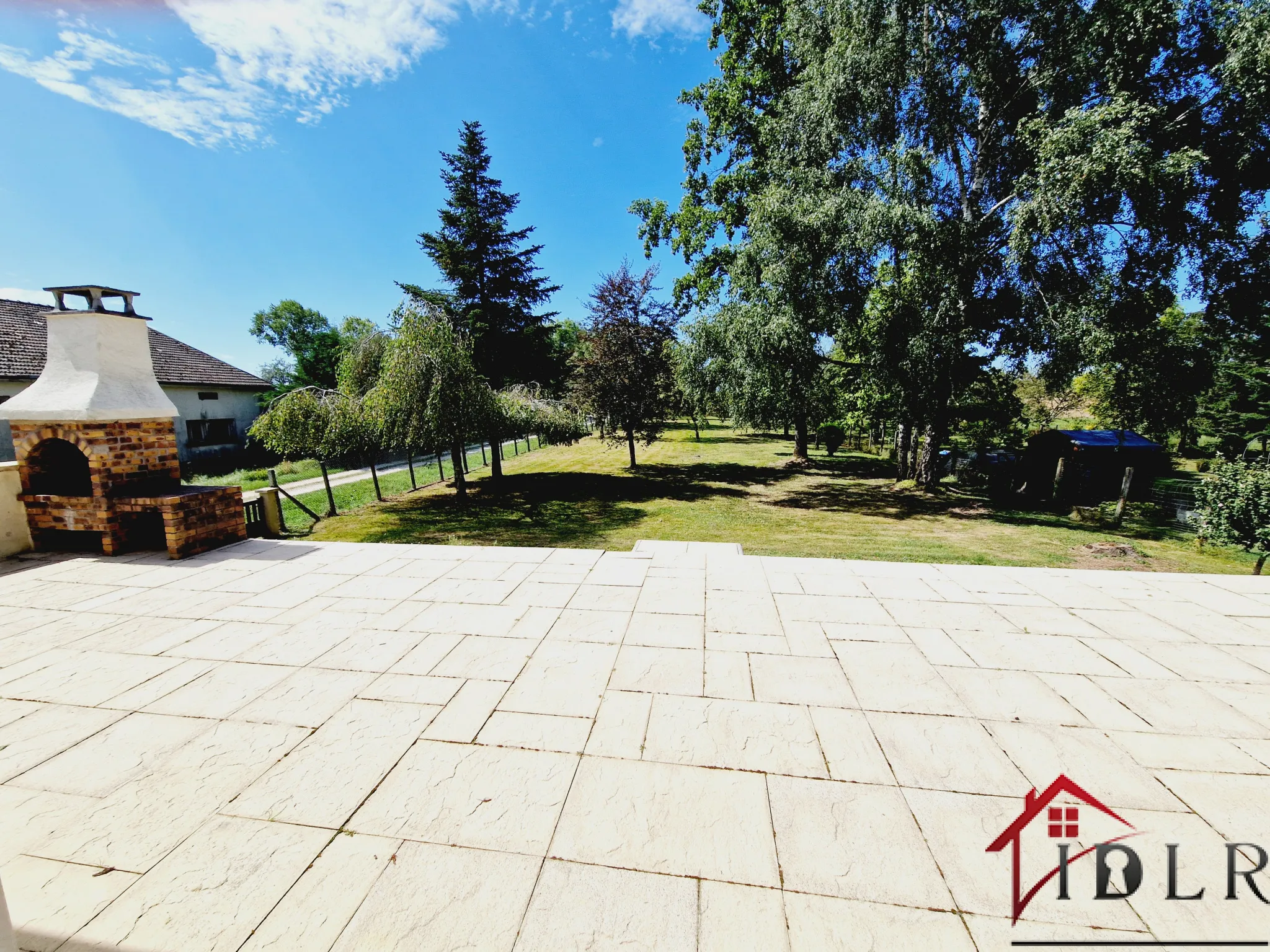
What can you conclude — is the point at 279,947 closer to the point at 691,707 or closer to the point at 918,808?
the point at 691,707

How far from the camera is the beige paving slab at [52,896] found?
1337 mm

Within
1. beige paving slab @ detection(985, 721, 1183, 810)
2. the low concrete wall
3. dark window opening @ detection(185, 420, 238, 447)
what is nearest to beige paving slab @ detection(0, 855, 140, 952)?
beige paving slab @ detection(985, 721, 1183, 810)

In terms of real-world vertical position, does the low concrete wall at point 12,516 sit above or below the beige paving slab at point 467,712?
above

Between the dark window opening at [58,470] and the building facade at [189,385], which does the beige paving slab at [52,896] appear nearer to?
the dark window opening at [58,470]

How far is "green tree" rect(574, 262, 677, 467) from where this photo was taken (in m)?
14.8

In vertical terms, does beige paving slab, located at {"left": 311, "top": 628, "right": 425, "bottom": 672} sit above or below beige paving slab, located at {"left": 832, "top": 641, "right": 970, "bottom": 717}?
above

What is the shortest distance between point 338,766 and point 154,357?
25.9 metres

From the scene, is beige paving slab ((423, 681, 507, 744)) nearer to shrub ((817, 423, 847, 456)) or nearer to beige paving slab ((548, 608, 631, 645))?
beige paving slab ((548, 608, 631, 645))

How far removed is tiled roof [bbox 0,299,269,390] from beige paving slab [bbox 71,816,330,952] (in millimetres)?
13322

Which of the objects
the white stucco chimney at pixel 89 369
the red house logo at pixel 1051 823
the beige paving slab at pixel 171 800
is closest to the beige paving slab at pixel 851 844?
the red house logo at pixel 1051 823

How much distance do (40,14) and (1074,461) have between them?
19.0 meters

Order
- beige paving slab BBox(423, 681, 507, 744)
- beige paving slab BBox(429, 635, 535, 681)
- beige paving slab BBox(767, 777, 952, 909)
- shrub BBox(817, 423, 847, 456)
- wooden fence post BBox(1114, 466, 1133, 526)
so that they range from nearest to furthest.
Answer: beige paving slab BBox(767, 777, 952, 909)
beige paving slab BBox(423, 681, 507, 744)
beige paving slab BBox(429, 635, 535, 681)
wooden fence post BBox(1114, 466, 1133, 526)
shrub BBox(817, 423, 847, 456)

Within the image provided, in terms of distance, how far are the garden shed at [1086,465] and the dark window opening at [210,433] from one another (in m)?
29.2

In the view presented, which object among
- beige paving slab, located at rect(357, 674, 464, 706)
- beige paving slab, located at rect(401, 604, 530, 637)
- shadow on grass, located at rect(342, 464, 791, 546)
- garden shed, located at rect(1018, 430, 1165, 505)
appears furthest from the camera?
garden shed, located at rect(1018, 430, 1165, 505)
